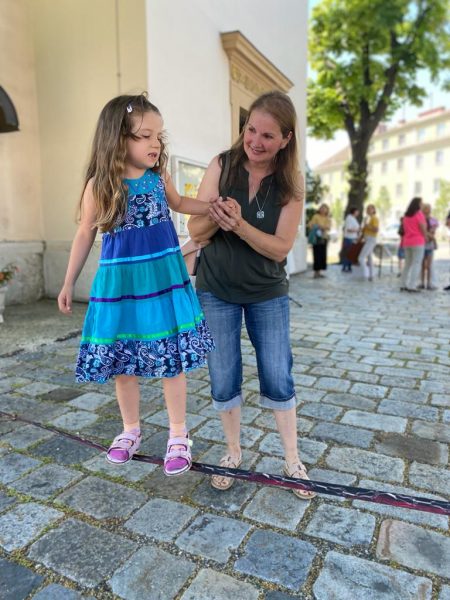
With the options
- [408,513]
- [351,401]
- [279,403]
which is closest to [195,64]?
[351,401]

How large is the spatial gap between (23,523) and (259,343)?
4.52 feet

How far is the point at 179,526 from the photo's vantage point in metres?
2.16

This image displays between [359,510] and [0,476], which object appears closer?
[359,510]

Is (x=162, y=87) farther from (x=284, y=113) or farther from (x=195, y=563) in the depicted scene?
(x=195, y=563)

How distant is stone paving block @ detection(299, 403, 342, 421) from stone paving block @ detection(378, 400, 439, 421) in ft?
1.14

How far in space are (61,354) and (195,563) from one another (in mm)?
3520

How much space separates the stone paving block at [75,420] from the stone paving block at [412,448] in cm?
194

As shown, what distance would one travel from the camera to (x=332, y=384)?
4.12 meters

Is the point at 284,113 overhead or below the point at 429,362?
overhead

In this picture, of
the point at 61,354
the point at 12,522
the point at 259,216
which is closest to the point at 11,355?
the point at 61,354

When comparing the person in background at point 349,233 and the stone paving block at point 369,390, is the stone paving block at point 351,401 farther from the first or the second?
the person in background at point 349,233

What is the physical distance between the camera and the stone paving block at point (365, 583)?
1.75 m

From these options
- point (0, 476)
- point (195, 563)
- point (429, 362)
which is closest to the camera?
point (195, 563)

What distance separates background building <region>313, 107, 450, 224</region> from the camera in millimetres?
69875
